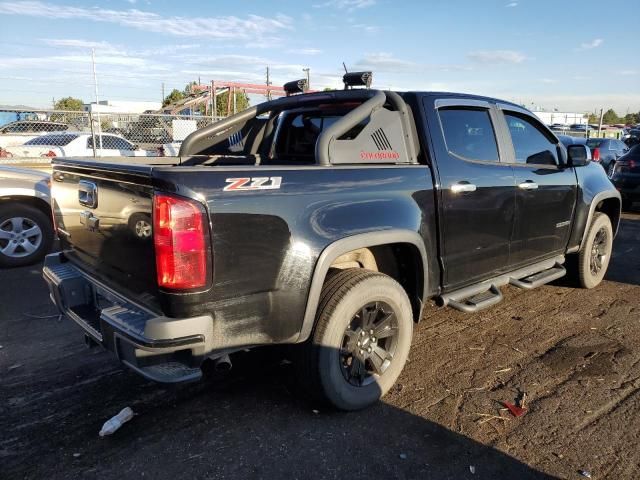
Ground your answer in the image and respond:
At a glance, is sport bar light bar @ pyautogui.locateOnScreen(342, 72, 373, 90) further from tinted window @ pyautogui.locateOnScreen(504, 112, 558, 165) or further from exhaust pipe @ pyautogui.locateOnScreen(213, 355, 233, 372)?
exhaust pipe @ pyautogui.locateOnScreen(213, 355, 233, 372)

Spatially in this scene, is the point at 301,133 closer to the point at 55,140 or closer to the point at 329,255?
the point at 329,255

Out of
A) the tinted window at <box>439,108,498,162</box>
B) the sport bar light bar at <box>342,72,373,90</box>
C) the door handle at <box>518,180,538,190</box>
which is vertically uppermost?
the sport bar light bar at <box>342,72,373,90</box>

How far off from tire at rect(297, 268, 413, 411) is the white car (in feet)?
37.3

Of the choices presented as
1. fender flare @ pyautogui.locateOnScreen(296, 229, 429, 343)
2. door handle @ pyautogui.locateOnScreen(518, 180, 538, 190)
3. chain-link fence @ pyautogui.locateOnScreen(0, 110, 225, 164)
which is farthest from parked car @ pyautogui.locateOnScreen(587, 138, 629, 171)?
fender flare @ pyautogui.locateOnScreen(296, 229, 429, 343)

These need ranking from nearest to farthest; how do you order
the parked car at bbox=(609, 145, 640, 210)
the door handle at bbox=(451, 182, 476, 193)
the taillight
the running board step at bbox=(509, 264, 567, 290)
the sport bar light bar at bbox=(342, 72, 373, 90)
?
the taillight < the door handle at bbox=(451, 182, 476, 193) < the sport bar light bar at bbox=(342, 72, 373, 90) < the running board step at bbox=(509, 264, 567, 290) < the parked car at bbox=(609, 145, 640, 210)

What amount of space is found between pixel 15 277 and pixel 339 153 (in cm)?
484

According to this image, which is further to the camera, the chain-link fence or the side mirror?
the chain-link fence

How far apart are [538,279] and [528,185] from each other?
86 centimetres

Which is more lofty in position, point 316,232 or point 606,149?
point 606,149

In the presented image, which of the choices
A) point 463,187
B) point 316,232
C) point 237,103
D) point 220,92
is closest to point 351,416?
point 316,232

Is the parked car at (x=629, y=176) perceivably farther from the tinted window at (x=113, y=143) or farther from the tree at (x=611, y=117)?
the tree at (x=611, y=117)

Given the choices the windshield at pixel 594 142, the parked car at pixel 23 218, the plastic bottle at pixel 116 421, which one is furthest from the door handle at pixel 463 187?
the windshield at pixel 594 142

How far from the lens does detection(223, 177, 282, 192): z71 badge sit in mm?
2518

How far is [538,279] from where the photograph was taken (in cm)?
459
